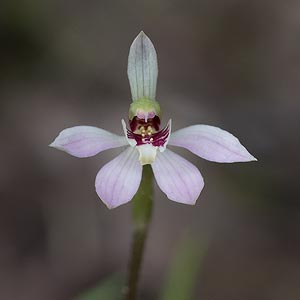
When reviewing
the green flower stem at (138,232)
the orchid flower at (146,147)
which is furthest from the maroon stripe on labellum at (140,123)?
the green flower stem at (138,232)

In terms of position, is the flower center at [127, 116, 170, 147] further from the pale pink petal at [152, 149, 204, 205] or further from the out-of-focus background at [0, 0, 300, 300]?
the out-of-focus background at [0, 0, 300, 300]

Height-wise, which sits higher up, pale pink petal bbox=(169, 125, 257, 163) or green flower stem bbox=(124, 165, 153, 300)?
pale pink petal bbox=(169, 125, 257, 163)

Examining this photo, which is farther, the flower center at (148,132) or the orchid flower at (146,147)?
the flower center at (148,132)

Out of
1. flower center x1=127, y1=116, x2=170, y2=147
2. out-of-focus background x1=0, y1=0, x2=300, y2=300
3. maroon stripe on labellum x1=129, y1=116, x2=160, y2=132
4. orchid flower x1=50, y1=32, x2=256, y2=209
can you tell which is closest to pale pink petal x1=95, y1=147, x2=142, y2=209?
orchid flower x1=50, y1=32, x2=256, y2=209

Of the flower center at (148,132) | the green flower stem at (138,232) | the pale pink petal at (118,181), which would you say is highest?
the flower center at (148,132)

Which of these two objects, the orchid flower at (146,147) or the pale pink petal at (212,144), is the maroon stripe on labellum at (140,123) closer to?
the orchid flower at (146,147)

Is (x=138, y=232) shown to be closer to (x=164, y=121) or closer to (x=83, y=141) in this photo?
(x=83, y=141)

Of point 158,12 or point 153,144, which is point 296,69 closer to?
point 158,12

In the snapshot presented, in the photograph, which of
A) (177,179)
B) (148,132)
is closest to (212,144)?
(177,179)
